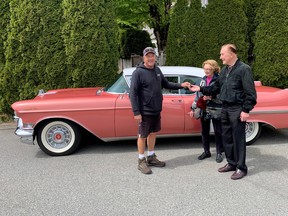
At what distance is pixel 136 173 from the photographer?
13.5ft

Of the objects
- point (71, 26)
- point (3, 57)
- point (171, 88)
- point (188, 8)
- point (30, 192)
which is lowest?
point (30, 192)

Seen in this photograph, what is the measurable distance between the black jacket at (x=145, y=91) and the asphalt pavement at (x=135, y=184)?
3.00ft

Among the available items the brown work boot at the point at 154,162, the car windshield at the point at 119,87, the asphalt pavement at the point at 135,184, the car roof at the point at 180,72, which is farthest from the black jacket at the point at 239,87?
the car windshield at the point at 119,87

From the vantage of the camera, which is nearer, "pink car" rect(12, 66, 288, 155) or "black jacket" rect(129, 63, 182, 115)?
"black jacket" rect(129, 63, 182, 115)

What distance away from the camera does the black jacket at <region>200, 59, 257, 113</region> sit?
11.5 ft

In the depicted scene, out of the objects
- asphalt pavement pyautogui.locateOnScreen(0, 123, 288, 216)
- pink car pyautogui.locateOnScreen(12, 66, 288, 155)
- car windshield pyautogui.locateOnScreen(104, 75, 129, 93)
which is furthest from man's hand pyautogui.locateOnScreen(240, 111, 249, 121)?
car windshield pyautogui.locateOnScreen(104, 75, 129, 93)

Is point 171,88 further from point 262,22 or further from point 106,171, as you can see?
point 262,22

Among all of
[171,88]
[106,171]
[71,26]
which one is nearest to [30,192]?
[106,171]

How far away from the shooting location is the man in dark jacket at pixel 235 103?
3537 millimetres

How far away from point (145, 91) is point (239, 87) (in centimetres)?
122

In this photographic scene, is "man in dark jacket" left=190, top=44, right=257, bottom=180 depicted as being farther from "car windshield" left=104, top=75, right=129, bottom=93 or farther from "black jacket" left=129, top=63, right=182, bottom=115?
"car windshield" left=104, top=75, right=129, bottom=93

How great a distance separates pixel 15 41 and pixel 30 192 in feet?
15.9

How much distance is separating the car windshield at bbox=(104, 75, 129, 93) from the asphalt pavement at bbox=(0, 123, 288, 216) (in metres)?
1.05

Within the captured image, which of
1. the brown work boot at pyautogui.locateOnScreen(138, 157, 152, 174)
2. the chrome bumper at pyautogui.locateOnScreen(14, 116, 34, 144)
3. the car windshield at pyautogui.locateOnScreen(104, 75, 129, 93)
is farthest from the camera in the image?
the car windshield at pyautogui.locateOnScreen(104, 75, 129, 93)
